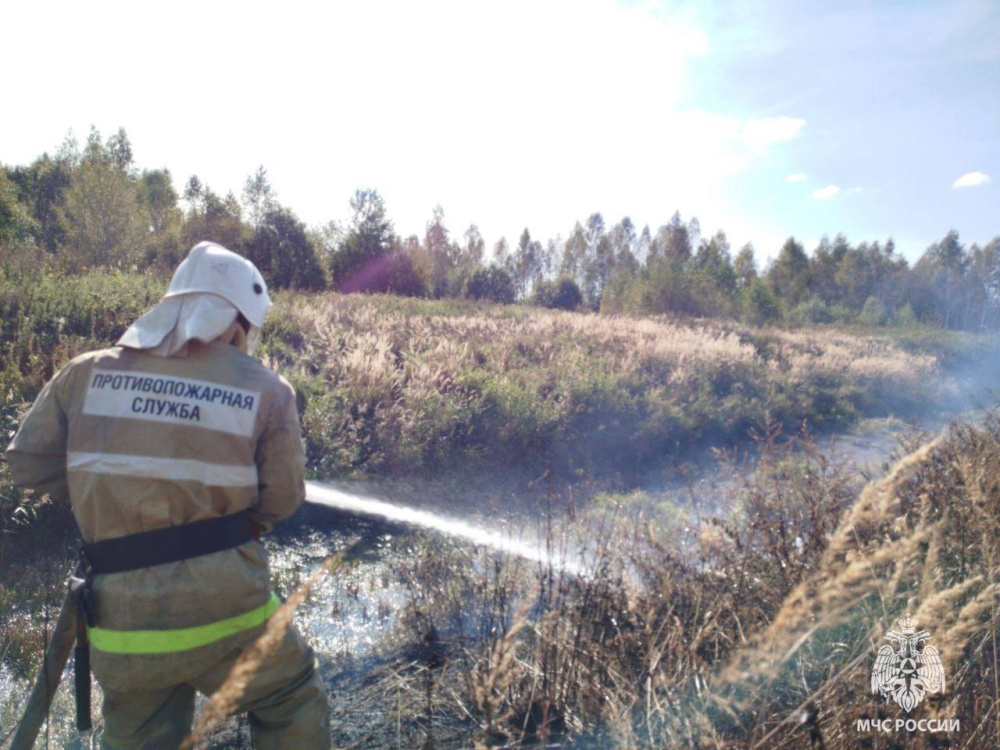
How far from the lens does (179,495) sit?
213cm

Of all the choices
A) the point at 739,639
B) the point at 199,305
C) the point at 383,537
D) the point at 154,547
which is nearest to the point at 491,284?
the point at 383,537

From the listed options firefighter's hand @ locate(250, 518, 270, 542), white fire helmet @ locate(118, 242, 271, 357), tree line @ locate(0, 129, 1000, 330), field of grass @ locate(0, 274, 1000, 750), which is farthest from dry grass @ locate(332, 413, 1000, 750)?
tree line @ locate(0, 129, 1000, 330)

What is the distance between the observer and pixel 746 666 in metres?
3.06

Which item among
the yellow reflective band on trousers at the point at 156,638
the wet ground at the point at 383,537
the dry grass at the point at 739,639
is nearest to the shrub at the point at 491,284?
the wet ground at the point at 383,537

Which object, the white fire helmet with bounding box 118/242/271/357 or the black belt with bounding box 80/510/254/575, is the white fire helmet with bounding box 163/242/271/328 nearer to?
the white fire helmet with bounding box 118/242/271/357

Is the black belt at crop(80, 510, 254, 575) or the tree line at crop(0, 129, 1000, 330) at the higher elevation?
the tree line at crop(0, 129, 1000, 330)

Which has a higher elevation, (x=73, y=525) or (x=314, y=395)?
(x=314, y=395)

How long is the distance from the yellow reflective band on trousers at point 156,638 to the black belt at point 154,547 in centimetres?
20

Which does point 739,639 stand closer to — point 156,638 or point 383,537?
point 156,638

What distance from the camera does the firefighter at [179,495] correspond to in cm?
212

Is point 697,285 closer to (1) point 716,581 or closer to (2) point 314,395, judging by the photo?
(2) point 314,395

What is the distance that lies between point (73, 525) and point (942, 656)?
6.08 meters

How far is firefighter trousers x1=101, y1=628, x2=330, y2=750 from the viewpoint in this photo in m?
2.23

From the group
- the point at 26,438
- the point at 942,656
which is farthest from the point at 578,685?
the point at 26,438
